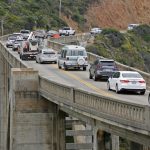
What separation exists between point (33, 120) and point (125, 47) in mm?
64071

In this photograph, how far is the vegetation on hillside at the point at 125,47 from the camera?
81875mm

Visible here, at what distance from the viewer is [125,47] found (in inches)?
3615

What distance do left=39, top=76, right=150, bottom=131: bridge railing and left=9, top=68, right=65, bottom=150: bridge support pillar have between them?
33.2 inches

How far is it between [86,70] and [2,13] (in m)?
67.8

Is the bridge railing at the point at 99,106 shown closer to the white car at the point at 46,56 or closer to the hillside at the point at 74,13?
the white car at the point at 46,56

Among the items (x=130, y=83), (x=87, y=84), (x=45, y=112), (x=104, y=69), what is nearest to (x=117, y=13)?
(x=104, y=69)

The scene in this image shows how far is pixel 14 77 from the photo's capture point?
29797mm

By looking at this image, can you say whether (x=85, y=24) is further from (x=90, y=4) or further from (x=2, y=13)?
(x=2, y=13)

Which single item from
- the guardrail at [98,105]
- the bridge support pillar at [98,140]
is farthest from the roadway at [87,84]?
the guardrail at [98,105]

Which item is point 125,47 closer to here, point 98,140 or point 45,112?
point 45,112

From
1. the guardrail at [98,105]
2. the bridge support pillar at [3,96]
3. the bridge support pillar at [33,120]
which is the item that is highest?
the guardrail at [98,105]

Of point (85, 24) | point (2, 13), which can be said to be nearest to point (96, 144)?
point (2, 13)

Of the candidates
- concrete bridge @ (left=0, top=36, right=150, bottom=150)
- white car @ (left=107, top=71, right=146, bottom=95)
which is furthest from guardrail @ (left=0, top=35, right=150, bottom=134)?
white car @ (left=107, top=71, right=146, bottom=95)

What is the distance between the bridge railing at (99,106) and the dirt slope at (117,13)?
10969 cm
